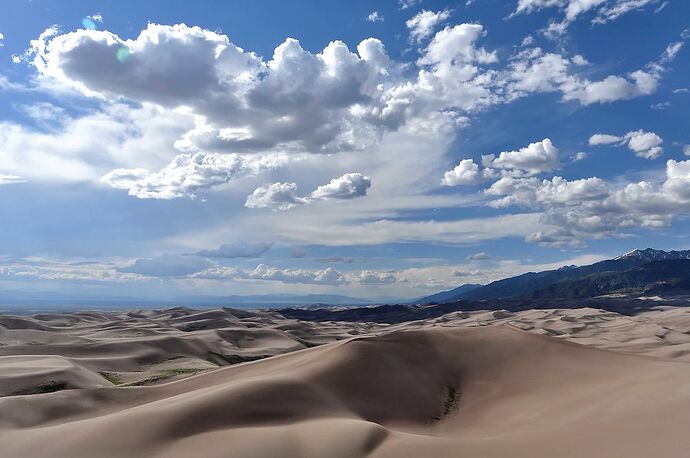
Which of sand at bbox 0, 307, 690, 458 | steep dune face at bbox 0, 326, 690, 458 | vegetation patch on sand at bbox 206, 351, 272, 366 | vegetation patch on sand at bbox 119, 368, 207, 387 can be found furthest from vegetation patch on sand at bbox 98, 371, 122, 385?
vegetation patch on sand at bbox 206, 351, 272, 366

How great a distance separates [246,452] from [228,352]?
4805 centimetres

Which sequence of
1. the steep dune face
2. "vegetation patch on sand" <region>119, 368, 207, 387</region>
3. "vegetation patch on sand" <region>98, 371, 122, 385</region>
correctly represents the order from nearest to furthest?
the steep dune face → "vegetation patch on sand" <region>119, 368, 207, 387</region> → "vegetation patch on sand" <region>98, 371, 122, 385</region>

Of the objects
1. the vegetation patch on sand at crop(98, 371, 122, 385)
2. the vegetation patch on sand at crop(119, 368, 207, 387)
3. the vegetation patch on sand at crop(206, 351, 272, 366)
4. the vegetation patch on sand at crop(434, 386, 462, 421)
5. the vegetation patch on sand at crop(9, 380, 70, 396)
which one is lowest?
the vegetation patch on sand at crop(206, 351, 272, 366)

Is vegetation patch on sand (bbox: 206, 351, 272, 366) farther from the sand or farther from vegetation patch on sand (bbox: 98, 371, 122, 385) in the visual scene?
the sand

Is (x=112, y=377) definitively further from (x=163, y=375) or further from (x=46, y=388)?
(x=46, y=388)

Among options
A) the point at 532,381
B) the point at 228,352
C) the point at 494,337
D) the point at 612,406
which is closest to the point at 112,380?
the point at 228,352

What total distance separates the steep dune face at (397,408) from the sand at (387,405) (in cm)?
7

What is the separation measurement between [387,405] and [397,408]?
1.41 ft

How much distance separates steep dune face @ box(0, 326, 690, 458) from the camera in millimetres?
15266

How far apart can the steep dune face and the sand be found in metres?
0.07

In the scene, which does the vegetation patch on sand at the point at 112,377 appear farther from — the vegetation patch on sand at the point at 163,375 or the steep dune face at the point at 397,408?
the steep dune face at the point at 397,408

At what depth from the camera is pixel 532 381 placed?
80.0 ft

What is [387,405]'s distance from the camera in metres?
21.8

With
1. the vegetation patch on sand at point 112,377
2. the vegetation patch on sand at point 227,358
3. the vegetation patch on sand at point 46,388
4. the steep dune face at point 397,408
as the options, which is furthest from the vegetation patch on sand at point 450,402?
the vegetation patch on sand at point 227,358
